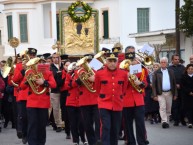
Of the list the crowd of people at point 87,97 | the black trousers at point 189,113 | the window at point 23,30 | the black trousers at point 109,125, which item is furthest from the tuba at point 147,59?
the window at point 23,30

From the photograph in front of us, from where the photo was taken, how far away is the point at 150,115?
17.4m

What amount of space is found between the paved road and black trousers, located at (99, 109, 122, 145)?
2273 millimetres

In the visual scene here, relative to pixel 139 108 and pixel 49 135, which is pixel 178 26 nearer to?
pixel 49 135

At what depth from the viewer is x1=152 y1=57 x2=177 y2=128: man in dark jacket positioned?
1599cm

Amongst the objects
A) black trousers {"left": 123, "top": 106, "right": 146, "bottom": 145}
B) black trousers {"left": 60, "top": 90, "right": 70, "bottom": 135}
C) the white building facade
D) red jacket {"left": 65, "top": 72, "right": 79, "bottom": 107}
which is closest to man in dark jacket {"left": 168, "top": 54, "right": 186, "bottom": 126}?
black trousers {"left": 60, "top": 90, "right": 70, "bottom": 135}

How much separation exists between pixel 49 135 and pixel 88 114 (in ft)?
10.1

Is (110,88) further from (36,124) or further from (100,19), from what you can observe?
(100,19)

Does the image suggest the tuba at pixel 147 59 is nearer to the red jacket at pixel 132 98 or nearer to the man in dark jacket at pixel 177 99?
the red jacket at pixel 132 98

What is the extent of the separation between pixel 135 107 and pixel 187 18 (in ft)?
45.2

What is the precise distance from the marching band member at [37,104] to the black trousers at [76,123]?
138 centimetres

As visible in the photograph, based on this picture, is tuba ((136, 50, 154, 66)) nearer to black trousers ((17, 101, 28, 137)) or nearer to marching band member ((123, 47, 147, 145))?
marching band member ((123, 47, 147, 145))

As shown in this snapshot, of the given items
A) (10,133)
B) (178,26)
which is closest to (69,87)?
(10,133)

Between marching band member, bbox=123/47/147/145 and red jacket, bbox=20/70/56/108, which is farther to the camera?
marching band member, bbox=123/47/147/145

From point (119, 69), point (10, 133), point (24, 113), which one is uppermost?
point (119, 69)
